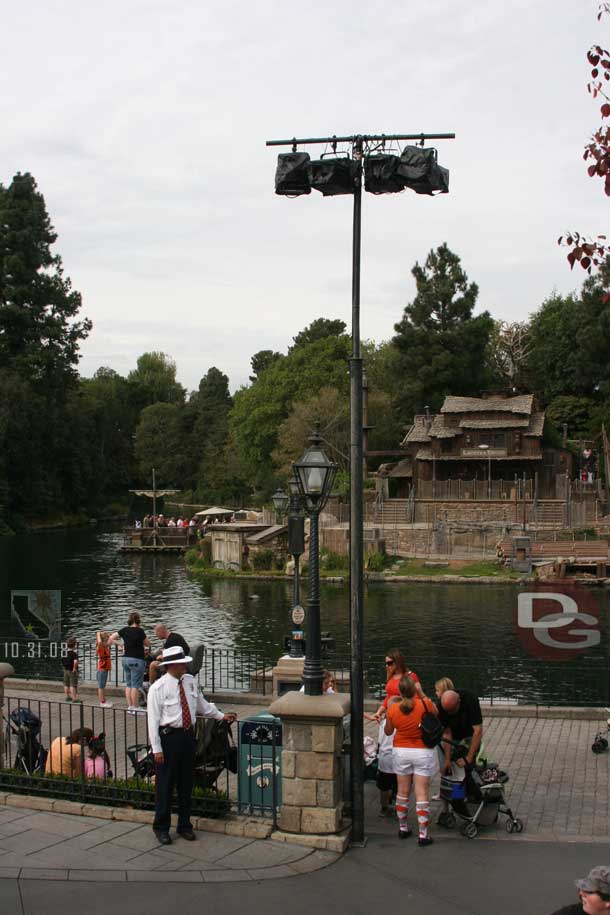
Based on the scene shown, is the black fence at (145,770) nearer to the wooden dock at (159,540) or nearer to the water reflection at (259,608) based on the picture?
the water reflection at (259,608)

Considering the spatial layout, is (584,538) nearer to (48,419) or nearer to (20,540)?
(20,540)

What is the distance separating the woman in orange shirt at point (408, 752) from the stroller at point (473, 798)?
0.39 meters

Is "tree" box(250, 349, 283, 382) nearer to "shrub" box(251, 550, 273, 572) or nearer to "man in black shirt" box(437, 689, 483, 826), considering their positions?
"shrub" box(251, 550, 273, 572)

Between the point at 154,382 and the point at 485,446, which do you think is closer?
the point at 485,446

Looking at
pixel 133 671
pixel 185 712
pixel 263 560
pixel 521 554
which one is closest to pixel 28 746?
pixel 185 712

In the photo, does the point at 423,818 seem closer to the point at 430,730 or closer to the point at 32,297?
the point at 430,730

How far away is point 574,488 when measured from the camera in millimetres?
63000

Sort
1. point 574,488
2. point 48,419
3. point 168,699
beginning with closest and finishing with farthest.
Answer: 1. point 168,699
2. point 574,488
3. point 48,419

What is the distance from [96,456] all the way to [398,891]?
94.1 m

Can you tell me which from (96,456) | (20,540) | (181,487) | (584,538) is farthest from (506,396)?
(181,487)

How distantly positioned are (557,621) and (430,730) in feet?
97.0

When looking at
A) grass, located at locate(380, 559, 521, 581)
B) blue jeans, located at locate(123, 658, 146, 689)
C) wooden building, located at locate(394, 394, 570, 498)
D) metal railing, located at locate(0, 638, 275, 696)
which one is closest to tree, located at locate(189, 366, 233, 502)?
wooden building, located at locate(394, 394, 570, 498)

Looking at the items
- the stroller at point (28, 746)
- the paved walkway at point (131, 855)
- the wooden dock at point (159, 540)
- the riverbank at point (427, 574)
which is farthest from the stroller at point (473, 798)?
the wooden dock at point (159, 540)

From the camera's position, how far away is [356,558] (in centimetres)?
982
